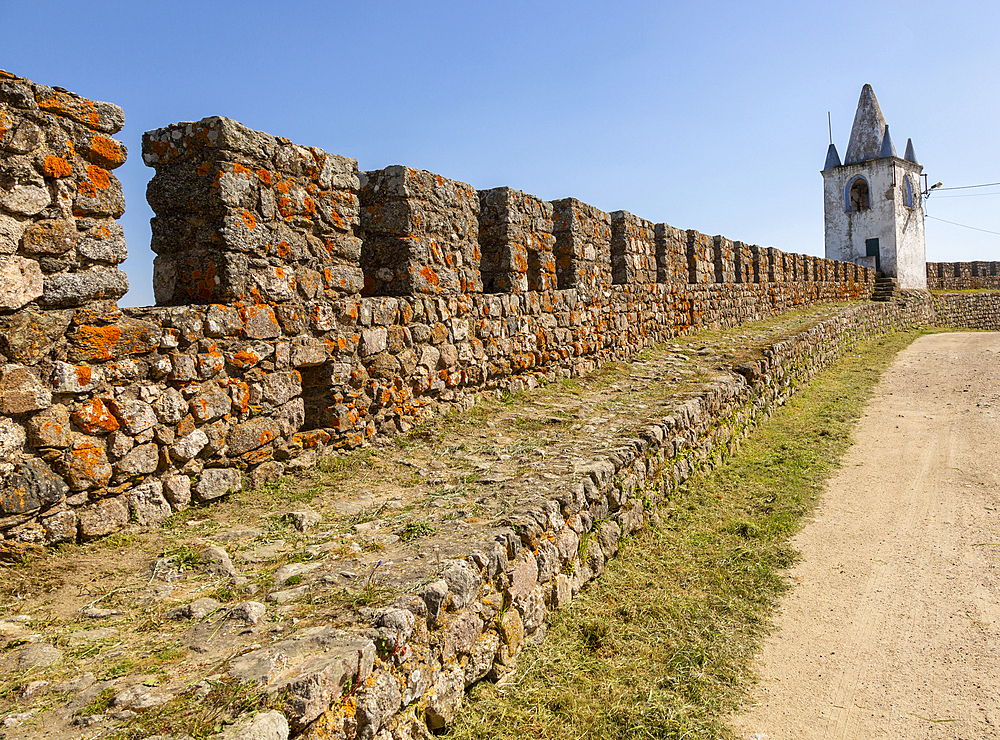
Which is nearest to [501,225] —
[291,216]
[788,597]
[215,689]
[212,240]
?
[291,216]

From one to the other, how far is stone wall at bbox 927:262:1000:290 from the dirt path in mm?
34000

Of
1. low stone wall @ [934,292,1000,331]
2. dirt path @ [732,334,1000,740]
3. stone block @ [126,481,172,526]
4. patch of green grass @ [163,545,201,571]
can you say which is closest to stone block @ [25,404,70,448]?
stone block @ [126,481,172,526]

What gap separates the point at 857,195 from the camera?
3438cm

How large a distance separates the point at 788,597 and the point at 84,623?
3.97 meters

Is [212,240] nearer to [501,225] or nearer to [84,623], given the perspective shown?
[84,623]

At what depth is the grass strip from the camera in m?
3.07

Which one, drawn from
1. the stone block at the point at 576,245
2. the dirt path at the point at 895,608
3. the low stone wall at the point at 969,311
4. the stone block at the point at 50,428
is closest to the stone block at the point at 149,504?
the stone block at the point at 50,428

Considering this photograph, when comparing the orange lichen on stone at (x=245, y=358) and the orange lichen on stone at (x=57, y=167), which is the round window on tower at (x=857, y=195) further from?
the orange lichen on stone at (x=57, y=167)

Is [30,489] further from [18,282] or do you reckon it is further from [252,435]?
[252,435]

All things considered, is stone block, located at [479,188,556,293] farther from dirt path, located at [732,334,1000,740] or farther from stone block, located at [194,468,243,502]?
stone block, located at [194,468,243,502]

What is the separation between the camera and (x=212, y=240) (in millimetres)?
4266

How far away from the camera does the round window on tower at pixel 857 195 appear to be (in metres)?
33.9

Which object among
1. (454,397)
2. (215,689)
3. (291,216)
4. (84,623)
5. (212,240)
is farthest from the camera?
(454,397)

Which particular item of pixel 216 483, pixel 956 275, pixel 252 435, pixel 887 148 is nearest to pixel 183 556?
pixel 216 483
